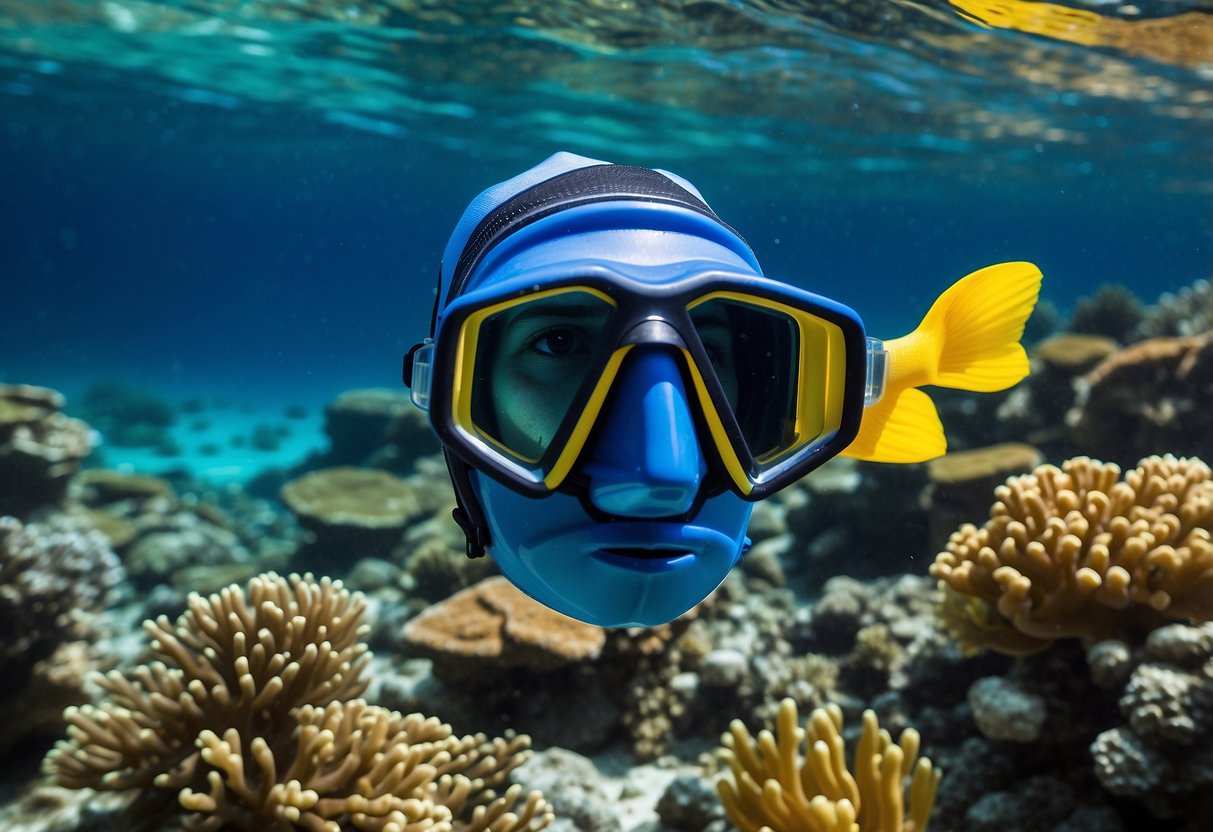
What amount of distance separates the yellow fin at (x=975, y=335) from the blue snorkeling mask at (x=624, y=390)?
13.3 inches

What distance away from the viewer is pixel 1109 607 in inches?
138

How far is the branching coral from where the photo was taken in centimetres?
293

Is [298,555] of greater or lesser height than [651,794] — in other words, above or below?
below

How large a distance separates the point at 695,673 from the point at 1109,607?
2.81 metres

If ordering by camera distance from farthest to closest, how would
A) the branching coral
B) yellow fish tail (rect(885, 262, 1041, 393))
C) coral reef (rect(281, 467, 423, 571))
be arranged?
1. coral reef (rect(281, 467, 423, 571))
2. the branching coral
3. yellow fish tail (rect(885, 262, 1041, 393))

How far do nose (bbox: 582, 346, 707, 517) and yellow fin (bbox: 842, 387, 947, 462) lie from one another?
0.86 metres

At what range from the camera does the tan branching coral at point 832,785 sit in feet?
8.97

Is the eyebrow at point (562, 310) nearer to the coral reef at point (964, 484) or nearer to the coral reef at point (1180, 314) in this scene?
the coral reef at point (964, 484)

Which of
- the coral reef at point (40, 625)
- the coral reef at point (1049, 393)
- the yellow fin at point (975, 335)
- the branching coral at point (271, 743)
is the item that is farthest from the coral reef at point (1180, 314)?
the coral reef at point (40, 625)

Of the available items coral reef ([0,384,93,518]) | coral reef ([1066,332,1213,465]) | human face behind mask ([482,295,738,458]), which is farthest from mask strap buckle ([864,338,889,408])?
coral reef ([0,384,93,518])

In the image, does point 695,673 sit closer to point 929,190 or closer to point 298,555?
point 298,555

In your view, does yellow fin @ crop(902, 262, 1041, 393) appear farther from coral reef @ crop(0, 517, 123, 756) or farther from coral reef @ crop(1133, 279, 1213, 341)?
coral reef @ crop(1133, 279, 1213, 341)

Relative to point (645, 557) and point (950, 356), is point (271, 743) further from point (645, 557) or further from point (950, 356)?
point (950, 356)

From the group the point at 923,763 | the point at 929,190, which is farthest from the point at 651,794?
the point at 929,190
